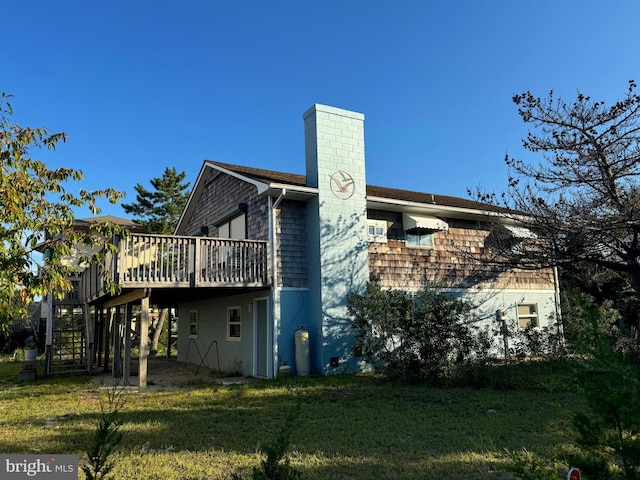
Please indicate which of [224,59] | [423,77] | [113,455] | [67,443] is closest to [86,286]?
[224,59]

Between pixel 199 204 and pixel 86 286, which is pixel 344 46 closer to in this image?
pixel 199 204

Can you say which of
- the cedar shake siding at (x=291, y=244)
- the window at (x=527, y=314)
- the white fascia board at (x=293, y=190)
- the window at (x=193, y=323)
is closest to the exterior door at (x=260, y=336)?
the cedar shake siding at (x=291, y=244)

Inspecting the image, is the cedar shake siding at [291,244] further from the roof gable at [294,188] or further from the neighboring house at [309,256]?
the roof gable at [294,188]

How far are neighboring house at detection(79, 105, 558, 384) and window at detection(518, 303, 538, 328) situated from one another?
46.3 inches

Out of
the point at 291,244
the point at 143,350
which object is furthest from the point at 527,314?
the point at 143,350

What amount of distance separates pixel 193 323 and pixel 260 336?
5.62 meters

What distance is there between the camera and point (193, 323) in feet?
55.5

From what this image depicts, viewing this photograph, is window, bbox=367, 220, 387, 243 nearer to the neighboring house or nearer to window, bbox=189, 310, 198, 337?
the neighboring house

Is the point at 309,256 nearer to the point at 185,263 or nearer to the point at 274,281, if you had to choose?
the point at 274,281

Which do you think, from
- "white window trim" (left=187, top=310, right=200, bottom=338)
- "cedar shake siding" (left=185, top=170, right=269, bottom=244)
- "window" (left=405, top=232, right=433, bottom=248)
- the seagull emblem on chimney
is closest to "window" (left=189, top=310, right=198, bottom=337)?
"white window trim" (left=187, top=310, right=200, bottom=338)

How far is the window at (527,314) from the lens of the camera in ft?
51.8

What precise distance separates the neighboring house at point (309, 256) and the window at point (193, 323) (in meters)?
1.61

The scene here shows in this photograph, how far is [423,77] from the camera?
13.9m

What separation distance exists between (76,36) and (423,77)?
30.7ft
